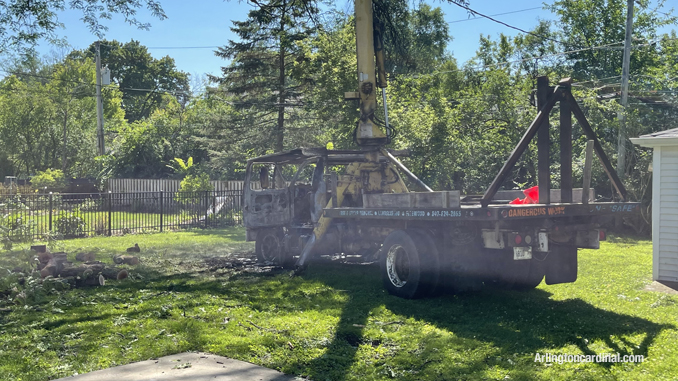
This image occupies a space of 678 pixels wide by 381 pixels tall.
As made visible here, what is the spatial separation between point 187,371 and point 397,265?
3880 millimetres

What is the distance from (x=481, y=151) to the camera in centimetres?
2217

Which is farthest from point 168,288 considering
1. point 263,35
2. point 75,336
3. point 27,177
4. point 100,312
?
point 27,177

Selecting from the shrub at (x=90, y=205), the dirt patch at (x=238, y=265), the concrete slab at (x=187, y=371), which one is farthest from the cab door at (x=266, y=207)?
the shrub at (x=90, y=205)

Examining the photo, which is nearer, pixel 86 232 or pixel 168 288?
pixel 168 288

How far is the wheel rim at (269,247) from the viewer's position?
12469 mm

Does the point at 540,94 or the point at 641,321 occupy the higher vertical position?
the point at 540,94

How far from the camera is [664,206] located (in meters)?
11.2

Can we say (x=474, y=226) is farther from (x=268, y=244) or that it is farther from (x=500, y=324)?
(x=268, y=244)

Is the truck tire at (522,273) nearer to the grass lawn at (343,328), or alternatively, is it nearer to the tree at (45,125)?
the grass lawn at (343,328)

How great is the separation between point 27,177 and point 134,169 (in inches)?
470

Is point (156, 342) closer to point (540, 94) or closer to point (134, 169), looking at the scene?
point (540, 94)

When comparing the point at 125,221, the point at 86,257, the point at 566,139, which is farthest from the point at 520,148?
the point at 125,221

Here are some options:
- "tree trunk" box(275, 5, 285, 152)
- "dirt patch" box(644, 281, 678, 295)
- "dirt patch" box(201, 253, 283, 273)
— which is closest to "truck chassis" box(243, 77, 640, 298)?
"dirt patch" box(201, 253, 283, 273)

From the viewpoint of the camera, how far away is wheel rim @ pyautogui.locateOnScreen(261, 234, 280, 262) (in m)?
12.5
